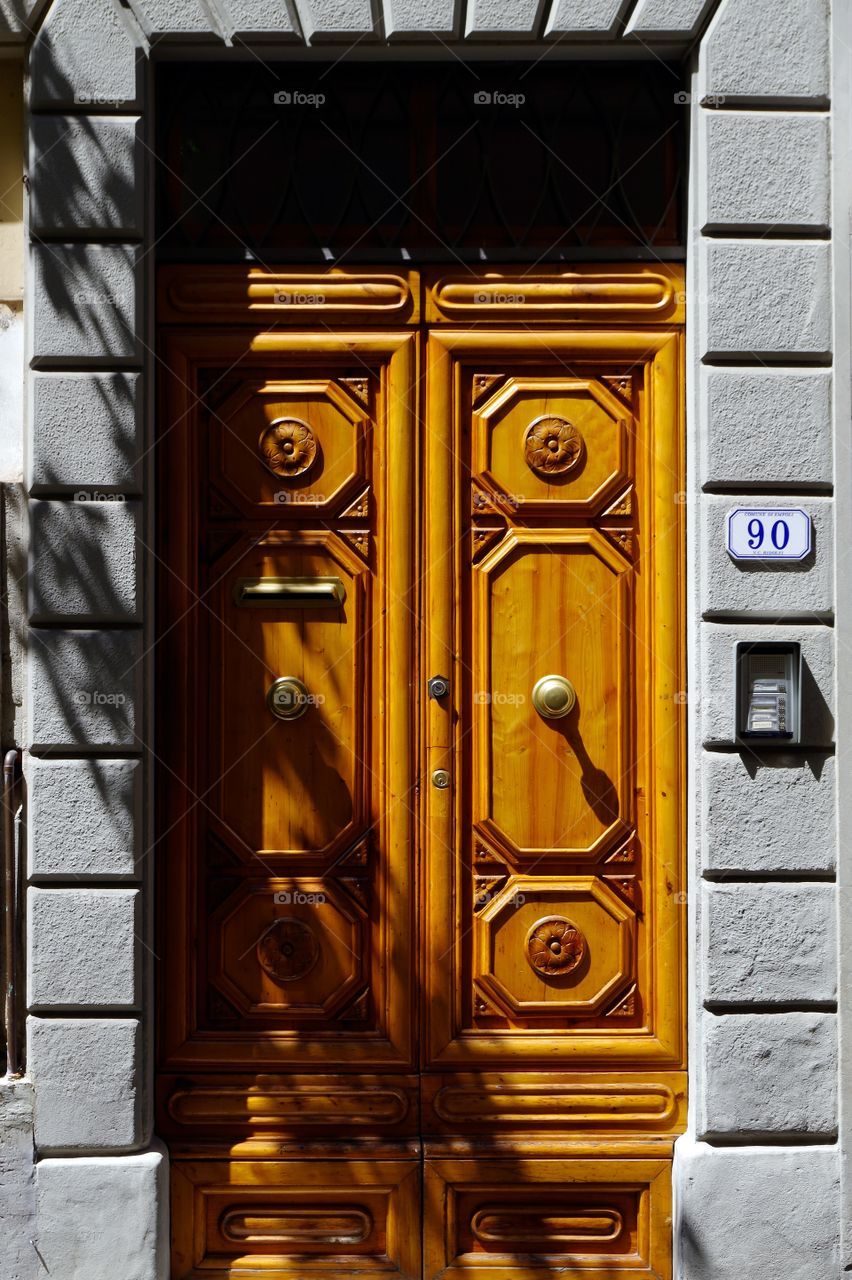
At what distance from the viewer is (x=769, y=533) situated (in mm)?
4152

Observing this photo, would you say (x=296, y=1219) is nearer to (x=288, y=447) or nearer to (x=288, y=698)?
(x=288, y=698)

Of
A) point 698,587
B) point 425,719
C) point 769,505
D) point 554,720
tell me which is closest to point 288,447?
point 425,719

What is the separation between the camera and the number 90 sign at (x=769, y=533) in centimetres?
414

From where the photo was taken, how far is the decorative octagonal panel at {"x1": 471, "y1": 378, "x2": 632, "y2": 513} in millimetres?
4332

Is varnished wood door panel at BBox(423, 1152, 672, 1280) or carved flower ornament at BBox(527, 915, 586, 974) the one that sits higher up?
carved flower ornament at BBox(527, 915, 586, 974)

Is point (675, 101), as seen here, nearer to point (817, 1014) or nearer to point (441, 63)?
point (441, 63)

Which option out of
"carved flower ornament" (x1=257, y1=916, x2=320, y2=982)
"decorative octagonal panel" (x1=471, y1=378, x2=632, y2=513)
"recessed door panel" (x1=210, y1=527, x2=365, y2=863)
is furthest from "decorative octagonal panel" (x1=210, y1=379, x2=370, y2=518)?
"carved flower ornament" (x1=257, y1=916, x2=320, y2=982)

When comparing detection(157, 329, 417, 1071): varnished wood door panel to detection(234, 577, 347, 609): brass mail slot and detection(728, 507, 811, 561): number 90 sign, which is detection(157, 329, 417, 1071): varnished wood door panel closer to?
detection(234, 577, 347, 609): brass mail slot

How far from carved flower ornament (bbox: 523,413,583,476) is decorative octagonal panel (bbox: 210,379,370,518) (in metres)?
0.66

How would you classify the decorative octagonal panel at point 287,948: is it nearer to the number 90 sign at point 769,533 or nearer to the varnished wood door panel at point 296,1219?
the varnished wood door panel at point 296,1219

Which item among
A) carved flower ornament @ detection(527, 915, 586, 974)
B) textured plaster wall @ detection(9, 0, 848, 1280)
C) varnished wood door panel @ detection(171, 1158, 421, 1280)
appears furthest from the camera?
carved flower ornament @ detection(527, 915, 586, 974)

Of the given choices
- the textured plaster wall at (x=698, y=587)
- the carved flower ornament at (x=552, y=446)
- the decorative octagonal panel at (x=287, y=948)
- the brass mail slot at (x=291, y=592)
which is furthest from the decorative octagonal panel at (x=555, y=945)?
the carved flower ornament at (x=552, y=446)

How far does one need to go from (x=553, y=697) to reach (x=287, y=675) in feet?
3.46

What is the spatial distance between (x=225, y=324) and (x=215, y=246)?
0.33 metres
